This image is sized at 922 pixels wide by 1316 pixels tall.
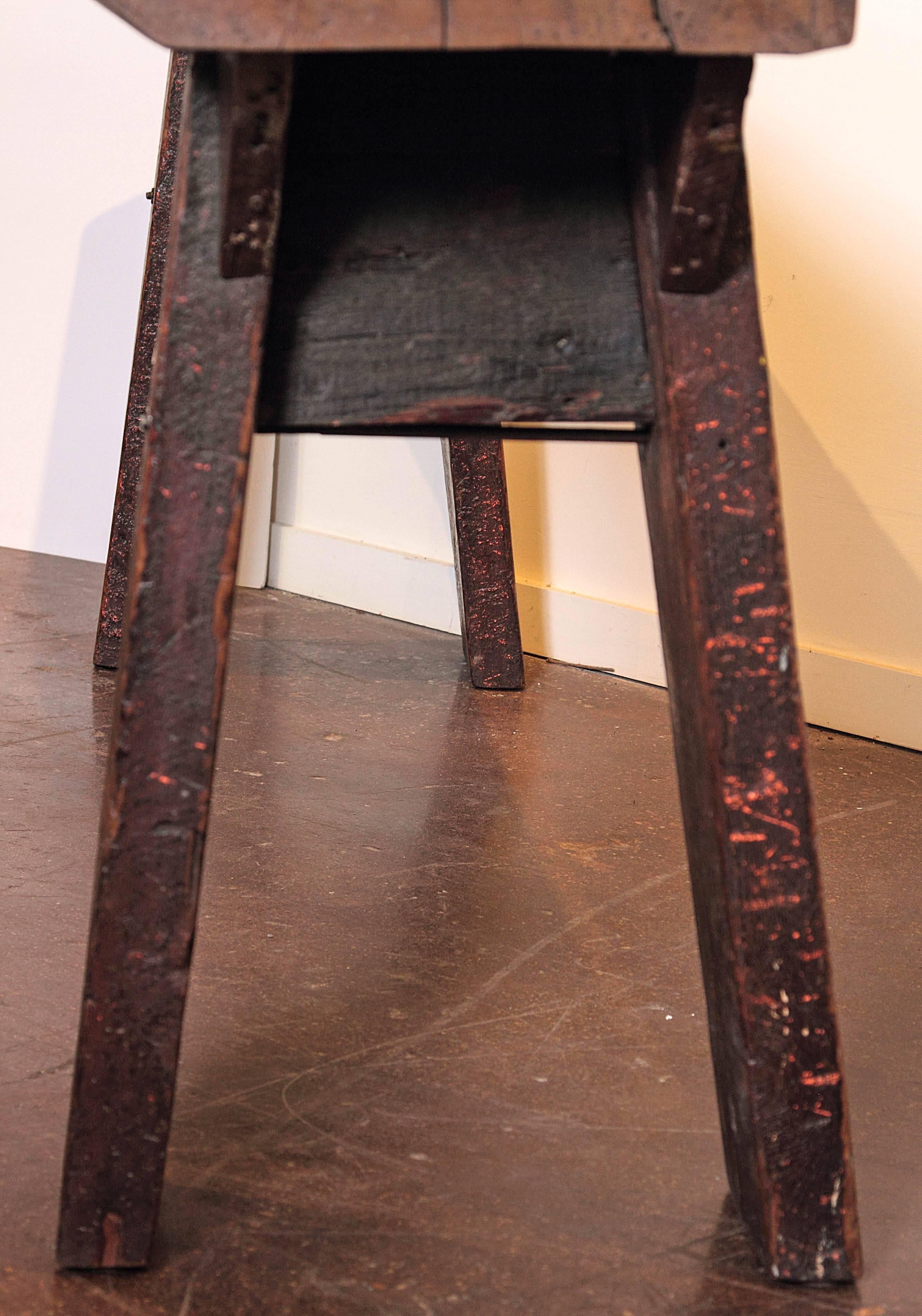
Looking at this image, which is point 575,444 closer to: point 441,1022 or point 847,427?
point 847,427

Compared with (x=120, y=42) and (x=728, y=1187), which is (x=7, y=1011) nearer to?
(x=728, y=1187)

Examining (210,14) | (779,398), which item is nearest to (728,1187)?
(210,14)

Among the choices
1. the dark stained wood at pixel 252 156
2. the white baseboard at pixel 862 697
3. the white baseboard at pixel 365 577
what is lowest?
the white baseboard at pixel 862 697

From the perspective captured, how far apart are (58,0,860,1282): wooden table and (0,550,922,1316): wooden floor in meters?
0.08

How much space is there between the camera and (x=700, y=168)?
0.76m

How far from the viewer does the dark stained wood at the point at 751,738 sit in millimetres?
807

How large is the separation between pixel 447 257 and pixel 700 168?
0.17m

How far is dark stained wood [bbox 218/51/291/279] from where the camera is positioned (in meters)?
0.72

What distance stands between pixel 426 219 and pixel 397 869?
0.87m

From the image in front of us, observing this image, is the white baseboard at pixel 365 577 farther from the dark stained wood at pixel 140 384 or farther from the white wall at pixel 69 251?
the dark stained wood at pixel 140 384

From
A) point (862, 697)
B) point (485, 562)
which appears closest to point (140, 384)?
point (485, 562)

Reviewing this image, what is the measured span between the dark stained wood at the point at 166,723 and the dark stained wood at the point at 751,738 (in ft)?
0.89

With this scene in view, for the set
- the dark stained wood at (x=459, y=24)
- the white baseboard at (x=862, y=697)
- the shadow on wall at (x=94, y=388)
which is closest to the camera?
the dark stained wood at (x=459, y=24)

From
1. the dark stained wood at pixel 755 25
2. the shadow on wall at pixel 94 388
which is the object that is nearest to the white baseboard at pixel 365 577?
the shadow on wall at pixel 94 388
